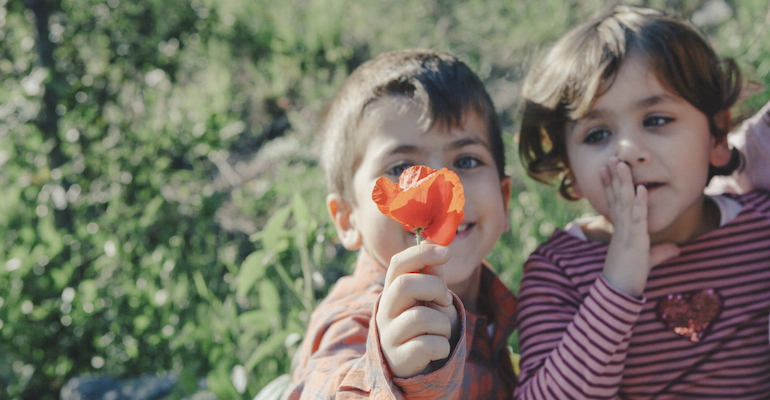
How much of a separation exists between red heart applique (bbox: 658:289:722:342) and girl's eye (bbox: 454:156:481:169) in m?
0.56

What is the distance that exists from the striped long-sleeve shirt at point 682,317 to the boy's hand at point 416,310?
48 centimetres

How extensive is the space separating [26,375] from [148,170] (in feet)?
3.03

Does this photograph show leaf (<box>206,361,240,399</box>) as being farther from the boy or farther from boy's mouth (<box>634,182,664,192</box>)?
boy's mouth (<box>634,182,664,192</box>)

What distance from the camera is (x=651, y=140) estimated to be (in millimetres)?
1139

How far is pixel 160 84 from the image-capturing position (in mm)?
2793

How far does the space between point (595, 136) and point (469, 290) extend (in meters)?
0.48

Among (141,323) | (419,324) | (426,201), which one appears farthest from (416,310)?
(141,323)

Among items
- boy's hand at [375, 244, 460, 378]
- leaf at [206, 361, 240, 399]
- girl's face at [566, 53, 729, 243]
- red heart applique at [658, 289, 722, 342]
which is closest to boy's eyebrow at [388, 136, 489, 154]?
girl's face at [566, 53, 729, 243]

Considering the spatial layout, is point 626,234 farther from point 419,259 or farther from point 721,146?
point 419,259

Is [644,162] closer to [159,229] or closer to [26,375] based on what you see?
[159,229]

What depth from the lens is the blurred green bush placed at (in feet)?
5.08

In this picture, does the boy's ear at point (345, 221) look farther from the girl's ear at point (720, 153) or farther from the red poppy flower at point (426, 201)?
the girl's ear at point (720, 153)

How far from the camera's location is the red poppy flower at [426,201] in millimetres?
583

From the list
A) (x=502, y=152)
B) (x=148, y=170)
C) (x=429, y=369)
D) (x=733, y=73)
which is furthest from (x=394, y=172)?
(x=148, y=170)
